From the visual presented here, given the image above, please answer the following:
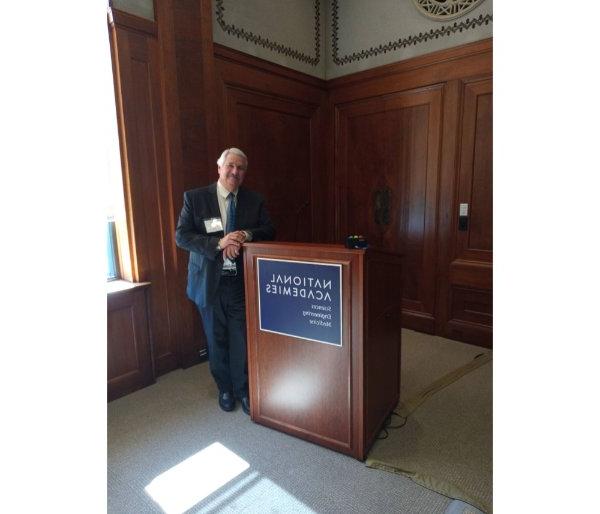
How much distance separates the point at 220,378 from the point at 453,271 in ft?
7.12

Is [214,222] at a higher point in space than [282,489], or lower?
higher

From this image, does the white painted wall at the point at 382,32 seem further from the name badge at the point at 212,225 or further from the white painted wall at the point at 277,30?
the name badge at the point at 212,225

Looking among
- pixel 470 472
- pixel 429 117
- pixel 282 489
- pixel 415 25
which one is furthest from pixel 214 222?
pixel 415 25

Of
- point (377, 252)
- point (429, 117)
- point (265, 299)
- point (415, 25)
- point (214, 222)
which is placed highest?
point (415, 25)

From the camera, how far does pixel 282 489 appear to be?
166cm

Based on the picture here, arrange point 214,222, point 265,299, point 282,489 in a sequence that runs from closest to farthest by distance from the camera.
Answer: point 282,489
point 265,299
point 214,222

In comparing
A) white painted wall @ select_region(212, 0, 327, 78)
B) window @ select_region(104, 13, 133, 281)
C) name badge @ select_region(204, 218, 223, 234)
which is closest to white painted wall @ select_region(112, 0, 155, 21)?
window @ select_region(104, 13, 133, 281)

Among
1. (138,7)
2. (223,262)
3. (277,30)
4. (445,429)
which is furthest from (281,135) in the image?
(445,429)

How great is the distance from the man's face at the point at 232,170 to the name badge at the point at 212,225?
20 cm

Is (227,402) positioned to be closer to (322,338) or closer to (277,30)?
(322,338)

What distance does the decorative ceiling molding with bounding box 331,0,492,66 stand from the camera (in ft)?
9.70
